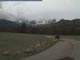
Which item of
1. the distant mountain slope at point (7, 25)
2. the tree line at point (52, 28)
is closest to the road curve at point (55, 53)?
the tree line at point (52, 28)

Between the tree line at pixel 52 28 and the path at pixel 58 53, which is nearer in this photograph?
the path at pixel 58 53

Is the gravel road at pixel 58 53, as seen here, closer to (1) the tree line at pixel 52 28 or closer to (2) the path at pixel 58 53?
(2) the path at pixel 58 53

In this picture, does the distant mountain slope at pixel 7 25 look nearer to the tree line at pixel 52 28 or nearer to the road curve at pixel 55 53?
the tree line at pixel 52 28

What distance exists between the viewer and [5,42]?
1.16 metres

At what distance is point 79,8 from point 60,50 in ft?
3.17

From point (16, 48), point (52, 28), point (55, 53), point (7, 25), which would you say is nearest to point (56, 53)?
point (55, 53)

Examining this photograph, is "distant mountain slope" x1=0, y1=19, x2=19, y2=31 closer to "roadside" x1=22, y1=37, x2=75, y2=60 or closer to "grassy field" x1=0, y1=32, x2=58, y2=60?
"grassy field" x1=0, y1=32, x2=58, y2=60

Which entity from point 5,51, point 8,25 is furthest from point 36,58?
point 8,25

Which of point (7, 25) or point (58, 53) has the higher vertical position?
point (7, 25)

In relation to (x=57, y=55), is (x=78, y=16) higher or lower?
higher

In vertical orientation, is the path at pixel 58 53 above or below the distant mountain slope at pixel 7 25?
below

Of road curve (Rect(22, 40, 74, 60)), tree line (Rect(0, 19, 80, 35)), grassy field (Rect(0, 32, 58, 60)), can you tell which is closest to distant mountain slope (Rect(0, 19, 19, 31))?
tree line (Rect(0, 19, 80, 35))

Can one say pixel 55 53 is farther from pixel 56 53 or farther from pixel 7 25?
pixel 7 25

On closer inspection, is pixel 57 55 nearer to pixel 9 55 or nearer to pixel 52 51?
pixel 52 51
